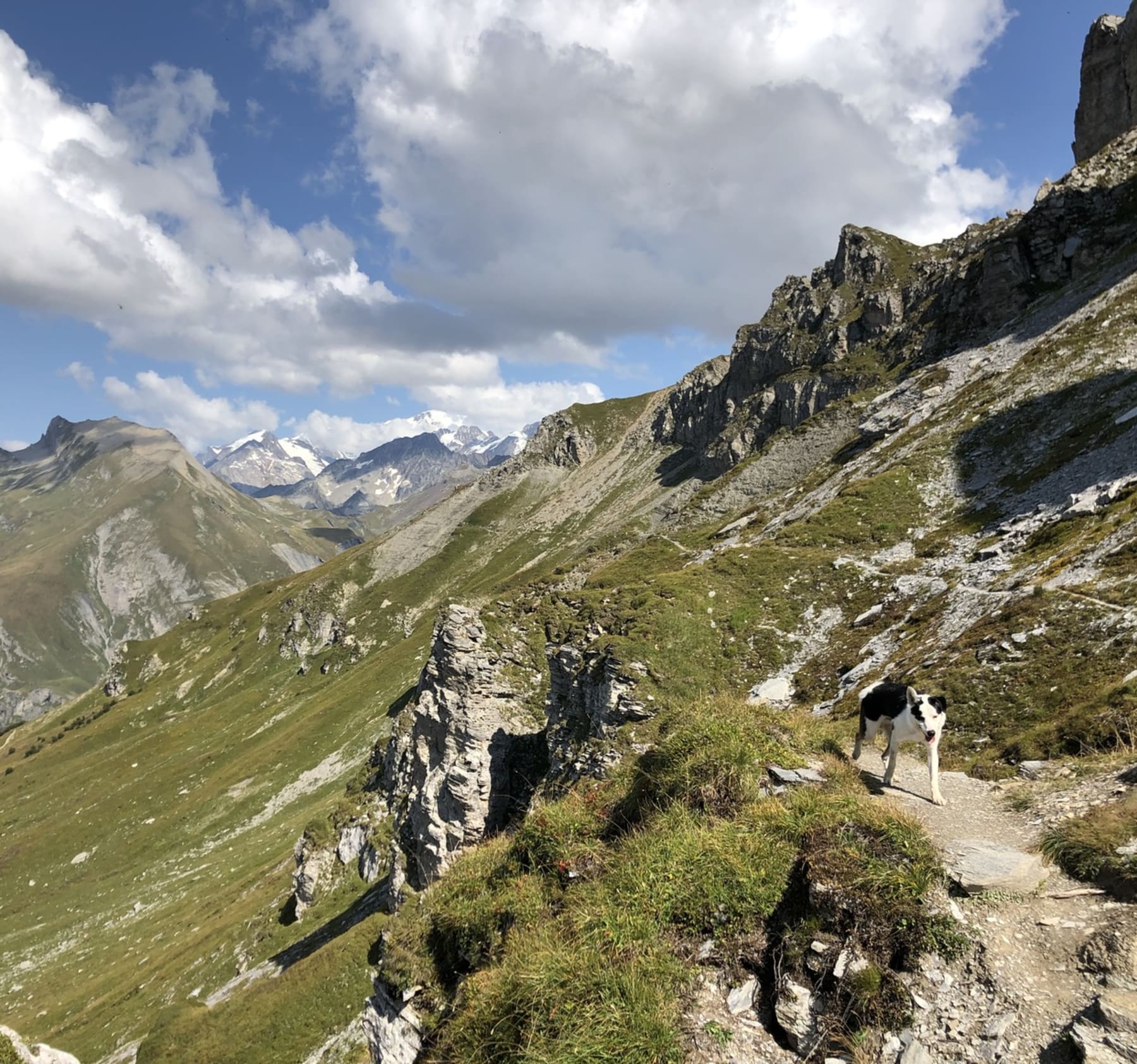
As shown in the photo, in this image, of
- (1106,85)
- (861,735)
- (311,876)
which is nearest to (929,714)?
(861,735)

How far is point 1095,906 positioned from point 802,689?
79.5ft

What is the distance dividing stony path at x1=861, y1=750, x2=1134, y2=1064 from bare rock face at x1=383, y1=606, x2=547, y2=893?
3359 centimetres

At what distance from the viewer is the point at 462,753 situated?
4347 cm

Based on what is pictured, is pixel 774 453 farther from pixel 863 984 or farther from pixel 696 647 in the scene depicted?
pixel 863 984

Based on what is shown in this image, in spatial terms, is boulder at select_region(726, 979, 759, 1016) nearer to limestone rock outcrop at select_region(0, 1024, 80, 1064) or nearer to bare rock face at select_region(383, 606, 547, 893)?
bare rock face at select_region(383, 606, 547, 893)

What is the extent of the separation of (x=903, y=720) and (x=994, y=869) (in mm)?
3628

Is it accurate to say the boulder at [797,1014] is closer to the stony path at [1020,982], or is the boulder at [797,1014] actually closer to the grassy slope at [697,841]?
the grassy slope at [697,841]

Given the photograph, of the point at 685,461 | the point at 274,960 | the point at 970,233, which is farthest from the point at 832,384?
the point at 274,960

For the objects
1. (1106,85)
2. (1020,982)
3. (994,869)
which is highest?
(1106,85)

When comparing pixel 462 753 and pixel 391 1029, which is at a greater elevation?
pixel 391 1029

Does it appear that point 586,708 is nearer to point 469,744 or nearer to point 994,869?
point 469,744

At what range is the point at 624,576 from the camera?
214 feet

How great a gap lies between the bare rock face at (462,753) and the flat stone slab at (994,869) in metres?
32.4

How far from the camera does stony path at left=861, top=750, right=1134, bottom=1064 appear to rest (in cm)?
666
